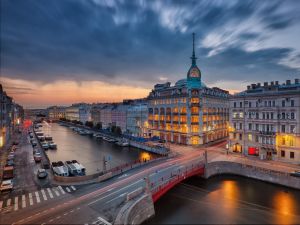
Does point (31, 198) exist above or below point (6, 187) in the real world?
below

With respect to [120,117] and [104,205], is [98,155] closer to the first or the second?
[104,205]

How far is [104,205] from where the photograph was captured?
30922 millimetres

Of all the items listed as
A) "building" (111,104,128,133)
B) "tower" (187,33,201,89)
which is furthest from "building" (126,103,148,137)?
"tower" (187,33,201,89)

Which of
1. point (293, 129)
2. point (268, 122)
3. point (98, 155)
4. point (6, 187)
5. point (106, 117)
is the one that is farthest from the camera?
point (106, 117)

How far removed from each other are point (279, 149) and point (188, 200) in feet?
104

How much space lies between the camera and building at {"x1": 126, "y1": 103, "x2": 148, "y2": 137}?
358 ft

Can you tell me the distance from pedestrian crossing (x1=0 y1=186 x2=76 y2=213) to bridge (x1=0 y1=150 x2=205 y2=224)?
1163 millimetres

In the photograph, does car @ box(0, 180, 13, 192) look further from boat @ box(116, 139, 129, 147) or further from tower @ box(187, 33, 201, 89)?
tower @ box(187, 33, 201, 89)

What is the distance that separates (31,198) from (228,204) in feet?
118

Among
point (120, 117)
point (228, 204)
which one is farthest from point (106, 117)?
point (228, 204)

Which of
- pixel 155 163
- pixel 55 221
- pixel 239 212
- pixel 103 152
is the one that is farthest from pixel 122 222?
pixel 103 152

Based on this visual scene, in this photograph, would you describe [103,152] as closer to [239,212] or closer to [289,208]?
[239,212]

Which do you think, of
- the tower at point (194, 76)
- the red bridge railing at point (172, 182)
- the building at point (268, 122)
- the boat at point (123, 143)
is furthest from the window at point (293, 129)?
the boat at point (123, 143)

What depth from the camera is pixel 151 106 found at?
10069 centimetres
